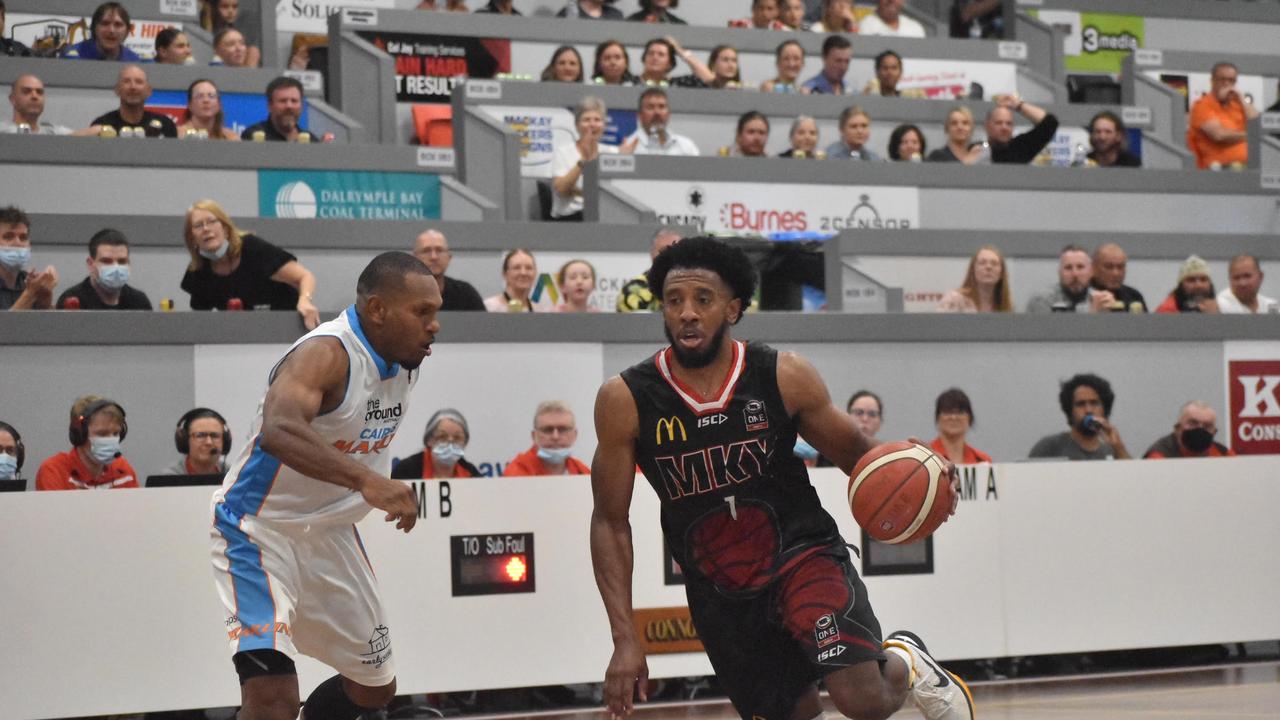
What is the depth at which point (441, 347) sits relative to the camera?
32.2ft

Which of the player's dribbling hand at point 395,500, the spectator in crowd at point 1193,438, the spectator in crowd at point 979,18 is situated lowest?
the spectator in crowd at point 1193,438

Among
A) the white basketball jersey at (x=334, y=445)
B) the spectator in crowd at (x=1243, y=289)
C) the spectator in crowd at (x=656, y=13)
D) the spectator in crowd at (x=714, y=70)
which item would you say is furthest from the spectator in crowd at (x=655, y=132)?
the white basketball jersey at (x=334, y=445)

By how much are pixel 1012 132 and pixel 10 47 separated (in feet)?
27.2

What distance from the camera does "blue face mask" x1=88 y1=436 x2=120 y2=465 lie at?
8.17m

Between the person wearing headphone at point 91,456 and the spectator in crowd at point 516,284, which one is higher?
the spectator in crowd at point 516,284

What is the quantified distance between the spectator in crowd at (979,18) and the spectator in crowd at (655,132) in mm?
5468

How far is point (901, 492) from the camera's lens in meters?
5.06

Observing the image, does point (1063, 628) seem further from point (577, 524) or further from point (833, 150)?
point (833, 150)

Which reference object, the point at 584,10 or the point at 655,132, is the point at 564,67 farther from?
the point at 584,10

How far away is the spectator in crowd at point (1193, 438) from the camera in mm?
9969

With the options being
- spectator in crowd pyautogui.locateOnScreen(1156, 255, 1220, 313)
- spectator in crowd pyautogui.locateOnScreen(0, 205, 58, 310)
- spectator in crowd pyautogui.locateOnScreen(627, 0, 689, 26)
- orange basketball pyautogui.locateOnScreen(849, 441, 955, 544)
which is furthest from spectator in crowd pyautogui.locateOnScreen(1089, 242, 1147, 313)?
spectator in crowd pyautogui.locateOnScreen(0, 205, 58, 310)

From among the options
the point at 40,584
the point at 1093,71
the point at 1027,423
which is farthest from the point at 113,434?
the point at 1093,71

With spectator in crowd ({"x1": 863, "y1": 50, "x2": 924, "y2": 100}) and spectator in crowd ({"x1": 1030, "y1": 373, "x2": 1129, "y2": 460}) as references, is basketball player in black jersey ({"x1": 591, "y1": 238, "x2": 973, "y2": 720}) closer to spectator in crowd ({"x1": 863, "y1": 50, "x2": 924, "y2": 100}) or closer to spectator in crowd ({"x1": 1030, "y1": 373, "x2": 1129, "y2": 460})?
spectator in crowd ({"x1": 1030, "y1": 373, "x2": 1129, "y2": 460})

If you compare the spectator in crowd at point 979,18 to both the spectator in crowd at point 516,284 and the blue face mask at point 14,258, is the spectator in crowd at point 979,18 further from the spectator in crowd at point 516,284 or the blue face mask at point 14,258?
the blue face mask at point 14,258
